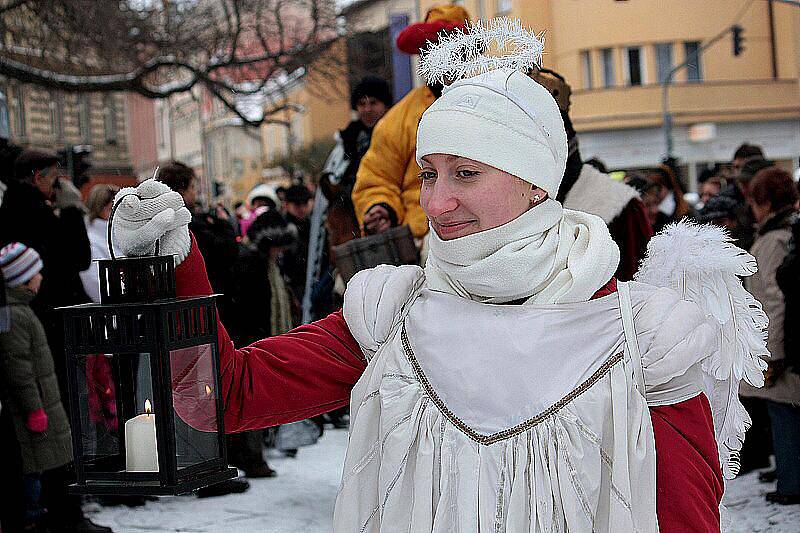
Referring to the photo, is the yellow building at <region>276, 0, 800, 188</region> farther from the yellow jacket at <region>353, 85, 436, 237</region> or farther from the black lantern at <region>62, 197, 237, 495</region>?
the black lantern at <region>62, 197, 237, 495</region>

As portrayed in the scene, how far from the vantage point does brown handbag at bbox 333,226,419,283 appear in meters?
4.46

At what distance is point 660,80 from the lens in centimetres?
2778

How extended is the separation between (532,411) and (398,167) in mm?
2926

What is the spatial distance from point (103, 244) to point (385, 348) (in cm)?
503

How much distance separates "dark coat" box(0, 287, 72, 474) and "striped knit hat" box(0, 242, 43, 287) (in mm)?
58

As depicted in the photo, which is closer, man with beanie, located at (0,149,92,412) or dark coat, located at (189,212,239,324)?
man with beanie, located at (0,149,92,412)

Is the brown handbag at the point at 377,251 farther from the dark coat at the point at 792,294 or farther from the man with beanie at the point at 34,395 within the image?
the dark coat at the point at 792,294

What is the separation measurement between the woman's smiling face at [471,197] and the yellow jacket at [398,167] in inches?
104

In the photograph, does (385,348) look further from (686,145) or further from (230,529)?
(686,145)

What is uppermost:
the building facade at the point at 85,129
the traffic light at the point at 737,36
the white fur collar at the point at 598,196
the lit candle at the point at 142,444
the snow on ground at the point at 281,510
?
the building facade at the point at 85,129

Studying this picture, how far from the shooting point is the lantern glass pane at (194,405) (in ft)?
6.74

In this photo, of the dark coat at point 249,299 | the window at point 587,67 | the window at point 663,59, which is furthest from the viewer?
the window at point 587,67

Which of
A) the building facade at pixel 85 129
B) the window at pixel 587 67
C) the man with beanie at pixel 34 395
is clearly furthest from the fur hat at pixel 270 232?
the window at pixel 587 67

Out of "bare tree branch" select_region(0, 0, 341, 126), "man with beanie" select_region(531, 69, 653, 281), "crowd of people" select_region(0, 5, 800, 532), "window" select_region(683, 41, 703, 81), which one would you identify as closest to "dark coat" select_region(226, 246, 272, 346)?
"crowd of people" select_region(0, 5, 800, 532)
